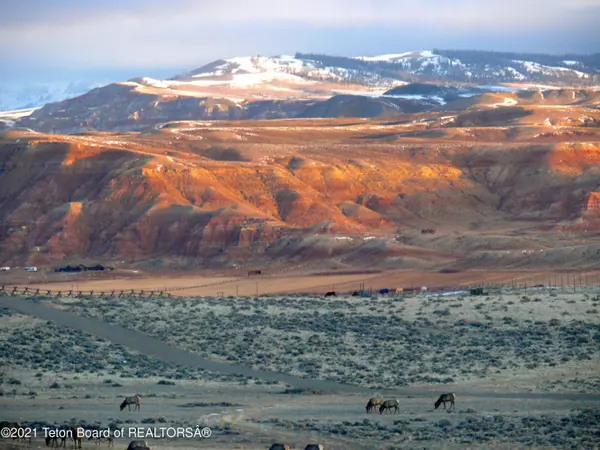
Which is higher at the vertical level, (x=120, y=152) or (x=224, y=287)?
(x=120, y=152)

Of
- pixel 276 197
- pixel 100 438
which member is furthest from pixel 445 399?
pixel 276 197

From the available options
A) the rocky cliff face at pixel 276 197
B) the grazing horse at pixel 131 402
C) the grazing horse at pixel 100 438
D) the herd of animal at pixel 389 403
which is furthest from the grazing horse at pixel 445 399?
the rocky cliff face at pixel 276 197

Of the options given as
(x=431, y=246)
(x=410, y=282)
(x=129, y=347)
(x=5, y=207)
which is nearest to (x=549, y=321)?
(x=129, y=347)

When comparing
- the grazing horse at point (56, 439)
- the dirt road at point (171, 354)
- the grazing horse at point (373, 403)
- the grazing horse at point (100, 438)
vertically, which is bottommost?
the dirt road at point (171, 354)

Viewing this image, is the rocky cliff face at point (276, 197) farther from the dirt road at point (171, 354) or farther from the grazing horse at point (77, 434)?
the grazing horse at point (77, 434)

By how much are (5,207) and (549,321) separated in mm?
83067

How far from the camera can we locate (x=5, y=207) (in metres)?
124

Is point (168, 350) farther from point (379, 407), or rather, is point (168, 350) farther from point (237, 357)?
point (379, 407)

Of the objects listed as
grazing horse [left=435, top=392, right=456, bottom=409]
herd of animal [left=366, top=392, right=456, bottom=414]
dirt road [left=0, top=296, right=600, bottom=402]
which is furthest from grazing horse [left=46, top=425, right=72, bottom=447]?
dirt road [left=0, top=296, right=600, bottom=402]

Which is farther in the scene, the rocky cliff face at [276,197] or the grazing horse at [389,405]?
the rocky cliff face at [276,197]

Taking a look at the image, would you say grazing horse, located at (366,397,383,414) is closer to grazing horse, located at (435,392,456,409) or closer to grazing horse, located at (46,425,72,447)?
grazing horse, located at (435,392,456,409)

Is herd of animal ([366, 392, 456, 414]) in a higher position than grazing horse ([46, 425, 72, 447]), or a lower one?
lower

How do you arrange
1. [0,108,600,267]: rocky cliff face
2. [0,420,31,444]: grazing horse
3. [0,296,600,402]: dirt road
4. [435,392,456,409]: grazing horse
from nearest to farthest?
[0,420,31,444]: grazing horse, [435,392,456,409]: grazing horse, [0,296,600,402]: dirt road, [0,108,600,267]: rocky cliff face

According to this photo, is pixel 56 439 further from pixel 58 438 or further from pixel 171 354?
pixel 171 354
